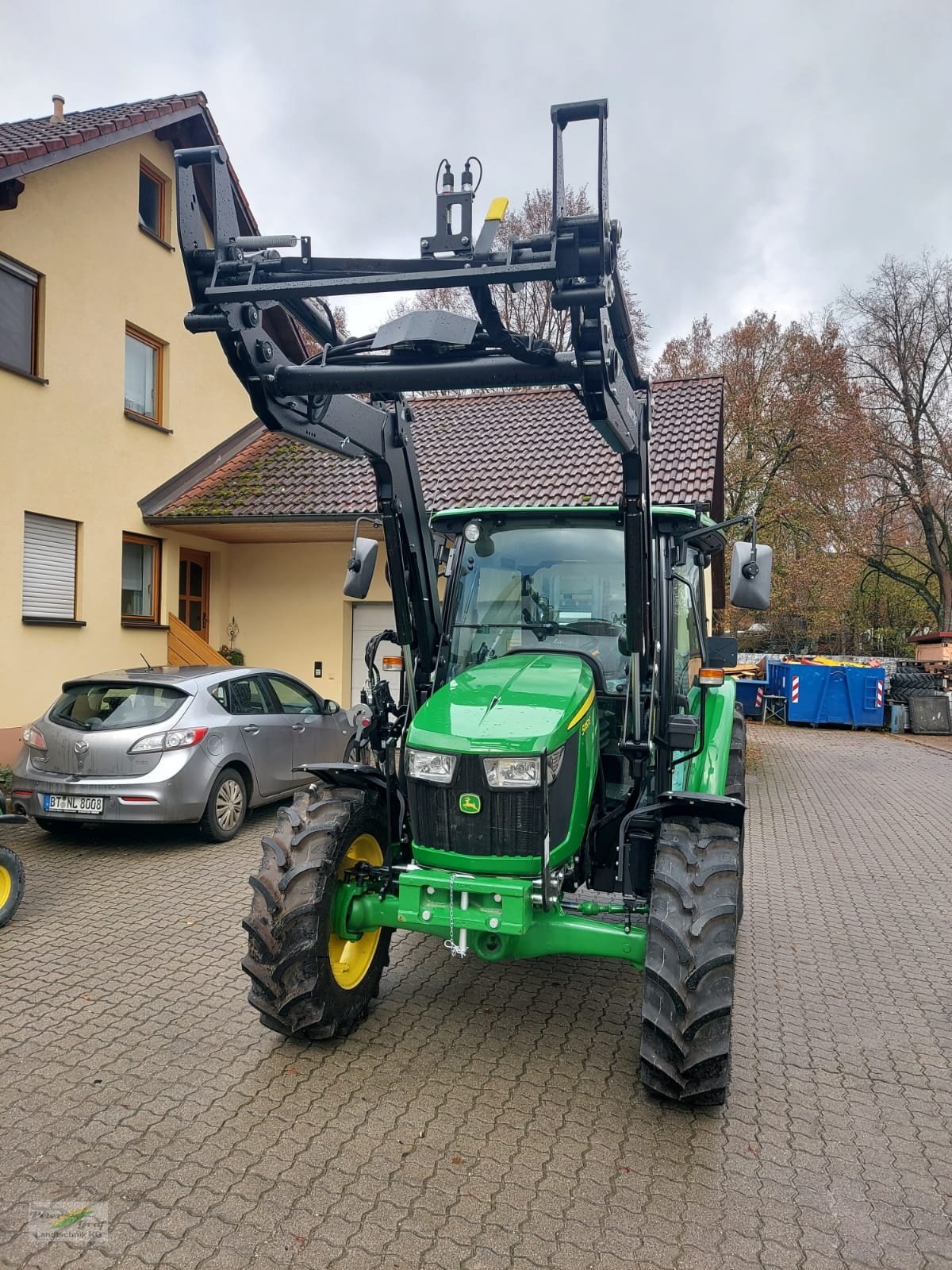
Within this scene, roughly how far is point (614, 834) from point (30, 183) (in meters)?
11.0

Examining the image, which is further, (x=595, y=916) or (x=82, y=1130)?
(x=595, y=916)

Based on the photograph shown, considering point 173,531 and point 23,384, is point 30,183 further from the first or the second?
point 173,531

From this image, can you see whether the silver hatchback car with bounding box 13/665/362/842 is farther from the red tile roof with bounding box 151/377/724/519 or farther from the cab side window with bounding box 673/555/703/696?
the red tile roof with bounding box 151/377/724/519

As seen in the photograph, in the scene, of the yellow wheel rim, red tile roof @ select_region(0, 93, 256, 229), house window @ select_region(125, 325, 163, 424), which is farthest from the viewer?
house window @ select_region(125, 325, 163, 424)

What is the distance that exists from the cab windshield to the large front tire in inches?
43.0

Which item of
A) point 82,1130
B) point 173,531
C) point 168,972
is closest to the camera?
point 82,1130


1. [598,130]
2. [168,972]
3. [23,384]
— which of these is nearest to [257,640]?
[23,384]

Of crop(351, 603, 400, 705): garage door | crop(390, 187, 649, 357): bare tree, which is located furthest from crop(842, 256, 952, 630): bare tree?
crop(351, 603, 400, 705): garage door

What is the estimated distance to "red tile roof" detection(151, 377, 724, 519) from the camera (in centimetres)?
1305

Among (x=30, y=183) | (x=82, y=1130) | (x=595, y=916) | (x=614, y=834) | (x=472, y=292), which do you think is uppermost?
(x=30, y=183)

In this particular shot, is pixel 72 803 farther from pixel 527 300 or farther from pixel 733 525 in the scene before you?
pixel 527 300

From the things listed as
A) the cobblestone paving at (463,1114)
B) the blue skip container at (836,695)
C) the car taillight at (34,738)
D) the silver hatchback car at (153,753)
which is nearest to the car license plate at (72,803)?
the silver hatchback car at (153,753)

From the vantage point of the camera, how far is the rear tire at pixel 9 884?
550 centimetres

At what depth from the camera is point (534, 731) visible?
3.62 metres
